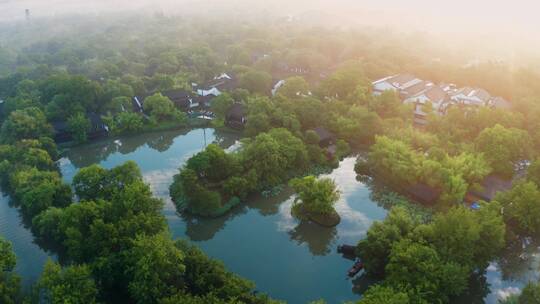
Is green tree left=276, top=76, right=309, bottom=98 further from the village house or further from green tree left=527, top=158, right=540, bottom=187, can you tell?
green tree left=527, top=158, right=540, bottom=187

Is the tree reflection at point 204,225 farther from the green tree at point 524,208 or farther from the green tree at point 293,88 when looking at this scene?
the green tree at point 293,88

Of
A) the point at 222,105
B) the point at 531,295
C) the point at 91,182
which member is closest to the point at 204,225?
the point at 91,182

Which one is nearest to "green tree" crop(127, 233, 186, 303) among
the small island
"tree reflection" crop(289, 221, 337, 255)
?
"tree reflection" crop(289, 221, 337, 255)

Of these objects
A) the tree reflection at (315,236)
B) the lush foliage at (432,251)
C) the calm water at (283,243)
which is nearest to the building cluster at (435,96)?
the calm water at (283,243)

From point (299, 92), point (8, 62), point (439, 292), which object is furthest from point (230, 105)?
point (8, 62)

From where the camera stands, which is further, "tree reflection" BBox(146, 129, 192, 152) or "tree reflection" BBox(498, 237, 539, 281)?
"tree reflection" BBox(146, 129, 192, 152)

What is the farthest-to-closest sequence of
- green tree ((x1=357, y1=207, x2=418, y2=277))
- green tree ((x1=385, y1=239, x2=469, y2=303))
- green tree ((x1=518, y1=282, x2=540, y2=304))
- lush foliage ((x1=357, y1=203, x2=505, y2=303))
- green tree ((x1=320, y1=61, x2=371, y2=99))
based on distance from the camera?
green tree ((x1=320, y1=61, x2=371, y2=99))
green tree ((x1=357, y1=207, x2=418, y2=277))
lush foliage ((x1=357, y1=203, x2=505, y2=303))
green tree ((x1=385, y1=239, x2=469, y2=303))
green tree ((x1=518, y1=282, x2=540, y2=304))

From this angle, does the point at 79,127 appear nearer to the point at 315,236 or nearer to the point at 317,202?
the point at 317,202

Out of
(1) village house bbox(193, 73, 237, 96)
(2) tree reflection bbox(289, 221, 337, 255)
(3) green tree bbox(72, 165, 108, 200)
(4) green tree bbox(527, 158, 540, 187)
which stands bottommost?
(2) tree reflection bbox(289, 221, 337, 255)
